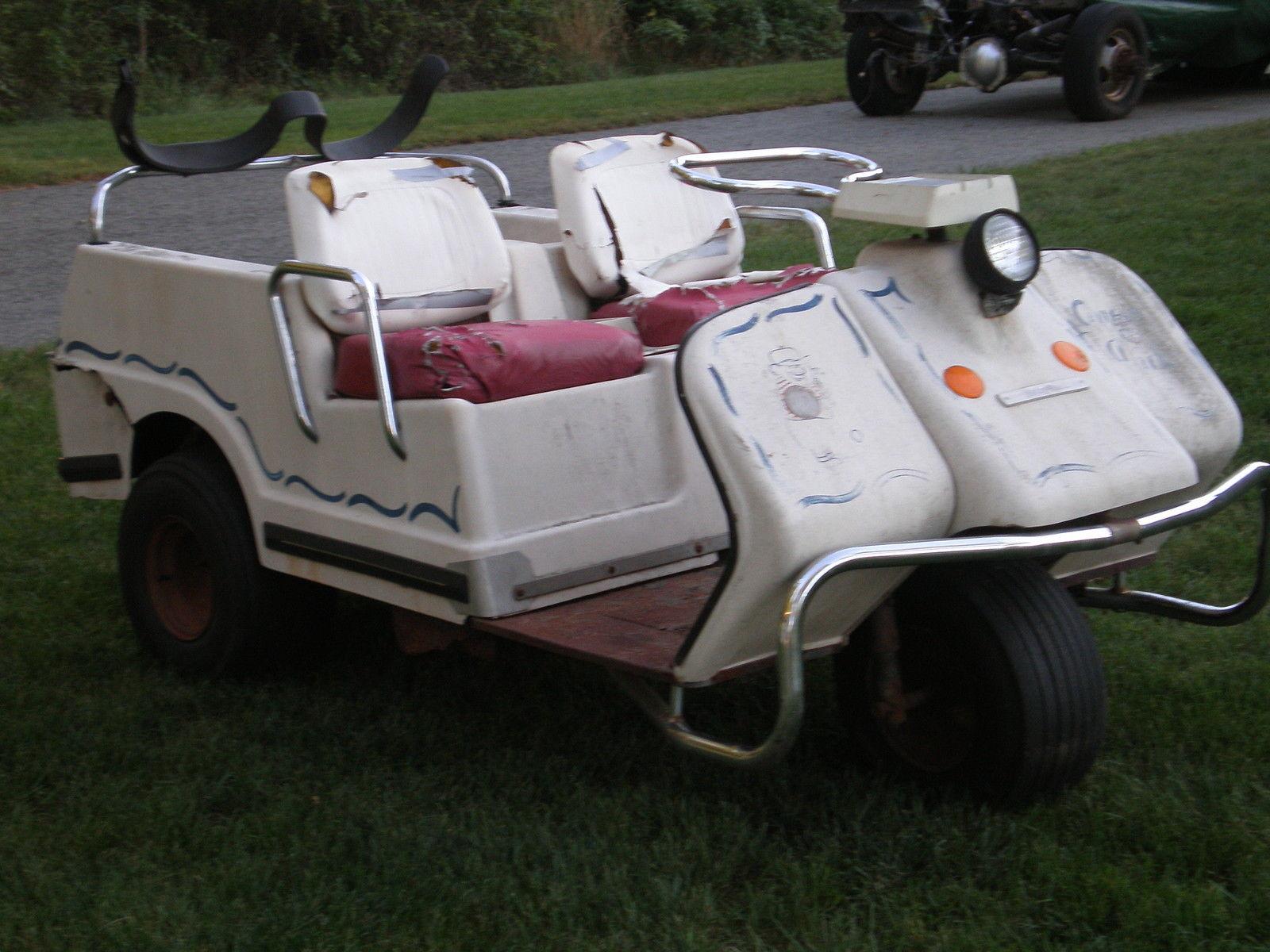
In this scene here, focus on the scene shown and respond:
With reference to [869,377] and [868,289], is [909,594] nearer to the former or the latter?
[869,377]

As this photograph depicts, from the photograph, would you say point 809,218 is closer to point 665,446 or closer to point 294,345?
point 665,446

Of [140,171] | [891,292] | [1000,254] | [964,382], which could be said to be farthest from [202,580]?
[1000,254]

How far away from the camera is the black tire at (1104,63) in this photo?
10328 millimetres

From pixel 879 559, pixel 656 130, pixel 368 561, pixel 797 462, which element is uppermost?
pixel 797 462

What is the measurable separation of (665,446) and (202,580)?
4.59ft

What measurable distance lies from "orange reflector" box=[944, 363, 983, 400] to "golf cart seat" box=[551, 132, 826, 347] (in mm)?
1138

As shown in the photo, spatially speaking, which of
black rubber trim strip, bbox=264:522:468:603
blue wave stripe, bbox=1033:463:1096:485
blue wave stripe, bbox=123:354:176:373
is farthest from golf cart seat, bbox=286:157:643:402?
blue wave stripe, bbox=1033:463:1096:485

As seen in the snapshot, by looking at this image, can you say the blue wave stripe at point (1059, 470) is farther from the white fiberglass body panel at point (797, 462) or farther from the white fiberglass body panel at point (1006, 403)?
the white fiberglass body panel at point (797, 462)

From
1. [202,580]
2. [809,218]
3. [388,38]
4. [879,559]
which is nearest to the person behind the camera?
[879,559]

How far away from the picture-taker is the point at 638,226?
4188mm

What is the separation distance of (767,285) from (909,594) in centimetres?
127

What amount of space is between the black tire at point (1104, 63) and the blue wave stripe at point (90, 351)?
26.7 feet

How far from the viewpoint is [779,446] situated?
103 inches

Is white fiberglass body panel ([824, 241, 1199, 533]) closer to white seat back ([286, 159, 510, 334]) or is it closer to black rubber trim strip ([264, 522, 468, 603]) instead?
black rubber trim strip ([264, 522, 468, 603])
